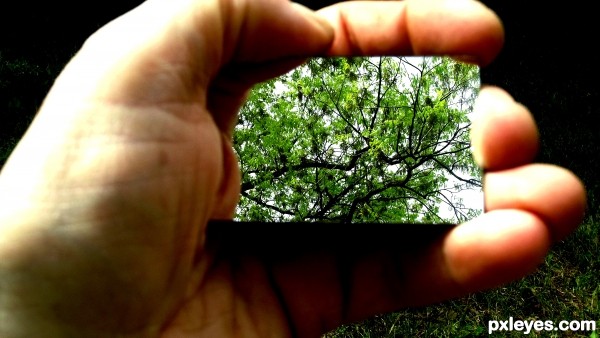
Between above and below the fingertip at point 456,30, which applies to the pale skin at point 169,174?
below

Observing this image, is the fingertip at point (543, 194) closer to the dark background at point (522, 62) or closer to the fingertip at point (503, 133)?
the fingertip at point (503, 133)

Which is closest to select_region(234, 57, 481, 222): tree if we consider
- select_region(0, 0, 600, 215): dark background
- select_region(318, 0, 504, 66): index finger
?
select_region(318, 0, 504, 66): index finger

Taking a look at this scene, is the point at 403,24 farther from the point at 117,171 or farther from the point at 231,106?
the point at 117,171

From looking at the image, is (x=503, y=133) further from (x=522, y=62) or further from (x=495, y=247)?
(x=522, y=62)

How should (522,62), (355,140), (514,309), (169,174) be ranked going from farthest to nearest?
(522,62)
(514,309)
(355,140)
(169,174)

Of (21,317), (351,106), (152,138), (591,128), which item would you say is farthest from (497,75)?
(21,317)

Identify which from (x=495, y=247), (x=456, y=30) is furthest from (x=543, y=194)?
(x=456, y=30)

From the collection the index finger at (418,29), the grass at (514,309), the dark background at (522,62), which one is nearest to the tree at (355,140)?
the index finger at (418,29)
